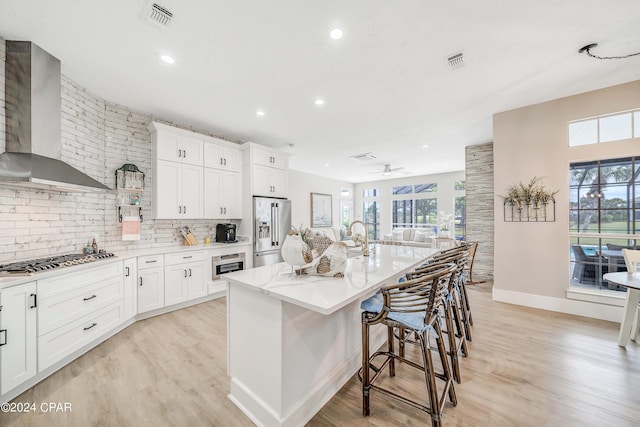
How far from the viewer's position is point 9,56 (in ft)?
6.74

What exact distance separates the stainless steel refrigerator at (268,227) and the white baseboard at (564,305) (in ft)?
12.1

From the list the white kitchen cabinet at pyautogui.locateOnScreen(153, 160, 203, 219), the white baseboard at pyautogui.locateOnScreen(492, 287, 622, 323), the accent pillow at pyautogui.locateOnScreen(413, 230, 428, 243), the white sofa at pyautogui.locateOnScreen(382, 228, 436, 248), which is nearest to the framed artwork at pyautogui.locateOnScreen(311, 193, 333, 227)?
the white sofa at pyautogui.locateOnScreen(382, 228, 436, 248)

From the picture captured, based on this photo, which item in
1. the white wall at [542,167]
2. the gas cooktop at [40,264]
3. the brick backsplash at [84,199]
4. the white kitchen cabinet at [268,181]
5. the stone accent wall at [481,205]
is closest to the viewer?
the gas cooktop at [40,264]

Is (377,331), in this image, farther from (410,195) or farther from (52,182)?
(410,195)

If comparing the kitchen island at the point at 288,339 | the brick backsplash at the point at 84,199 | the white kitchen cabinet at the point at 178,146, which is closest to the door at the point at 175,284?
the brick backsplash at the point at 84,199

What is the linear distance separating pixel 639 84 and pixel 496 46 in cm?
218

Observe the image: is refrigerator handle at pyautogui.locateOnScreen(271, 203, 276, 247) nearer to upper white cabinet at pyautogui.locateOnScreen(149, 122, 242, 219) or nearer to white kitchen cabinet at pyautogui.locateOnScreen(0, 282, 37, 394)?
upper white cabinet at pyautogui.locateOnScreen(149, 122, 242, 219)

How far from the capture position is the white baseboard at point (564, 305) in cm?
290

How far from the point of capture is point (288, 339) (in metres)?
1.40

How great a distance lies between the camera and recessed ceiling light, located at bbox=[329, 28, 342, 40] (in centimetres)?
192

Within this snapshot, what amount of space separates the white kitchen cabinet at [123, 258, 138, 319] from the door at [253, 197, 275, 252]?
1.74 m

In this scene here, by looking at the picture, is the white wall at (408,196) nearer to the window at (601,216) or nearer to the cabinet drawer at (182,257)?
the window at (601,216)

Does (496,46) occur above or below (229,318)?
above

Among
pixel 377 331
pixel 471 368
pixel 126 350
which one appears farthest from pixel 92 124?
pixel 471 368
